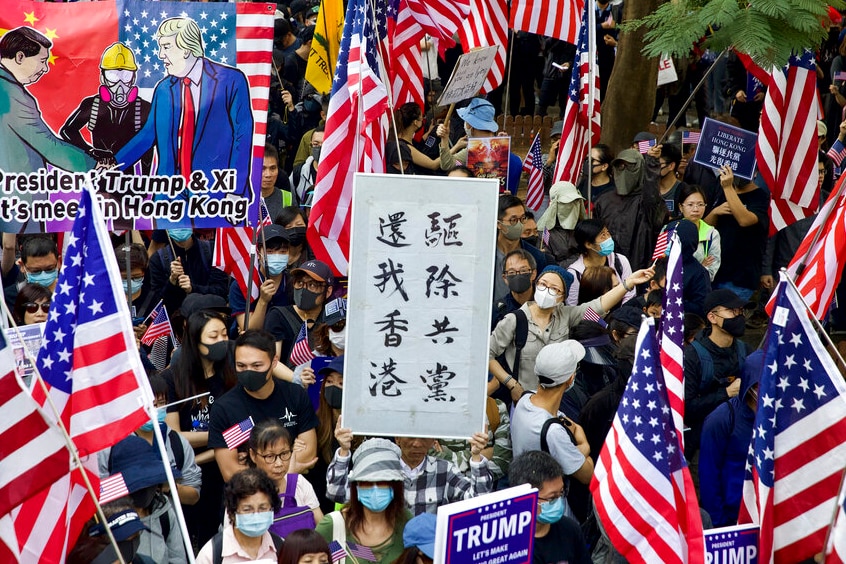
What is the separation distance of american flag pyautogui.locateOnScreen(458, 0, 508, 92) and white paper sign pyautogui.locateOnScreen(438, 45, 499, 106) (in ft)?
0.66

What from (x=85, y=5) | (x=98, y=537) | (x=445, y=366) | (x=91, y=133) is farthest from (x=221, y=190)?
(x=98, y=537)

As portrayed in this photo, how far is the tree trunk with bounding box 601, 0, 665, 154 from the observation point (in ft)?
48.8

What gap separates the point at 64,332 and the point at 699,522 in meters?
3.08

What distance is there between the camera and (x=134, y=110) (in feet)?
27.4

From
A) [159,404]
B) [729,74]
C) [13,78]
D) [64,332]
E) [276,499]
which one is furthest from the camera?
[729,74]

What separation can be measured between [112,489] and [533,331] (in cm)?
342

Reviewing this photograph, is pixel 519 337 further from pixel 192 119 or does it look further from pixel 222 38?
pixel 222 38

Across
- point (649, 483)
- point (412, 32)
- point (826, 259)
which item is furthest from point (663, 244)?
point (649, 483)

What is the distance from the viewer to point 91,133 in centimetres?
832

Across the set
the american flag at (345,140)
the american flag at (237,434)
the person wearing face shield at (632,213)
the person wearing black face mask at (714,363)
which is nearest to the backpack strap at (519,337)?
the person wearing black face mask at (714,363)

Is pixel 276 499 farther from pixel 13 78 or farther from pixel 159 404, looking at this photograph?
pixel 13 78

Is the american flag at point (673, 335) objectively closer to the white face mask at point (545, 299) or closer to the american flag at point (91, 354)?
the white face mask at point (545, 299)

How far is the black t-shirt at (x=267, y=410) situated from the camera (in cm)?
726

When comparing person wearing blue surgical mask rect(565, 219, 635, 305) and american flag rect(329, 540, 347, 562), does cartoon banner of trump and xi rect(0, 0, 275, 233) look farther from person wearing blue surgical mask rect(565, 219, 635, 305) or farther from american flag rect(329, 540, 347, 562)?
american flag rect(329, 540, 347, 562)
